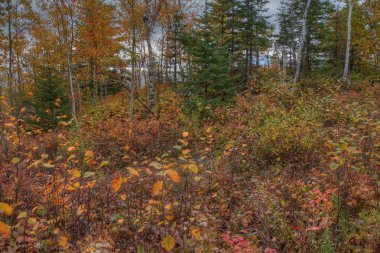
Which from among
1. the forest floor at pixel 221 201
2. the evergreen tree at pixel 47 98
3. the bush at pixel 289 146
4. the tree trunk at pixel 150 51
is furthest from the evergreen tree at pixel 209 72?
the evergreen tree at pixel 47 98

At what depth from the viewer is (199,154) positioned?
26.3 feet

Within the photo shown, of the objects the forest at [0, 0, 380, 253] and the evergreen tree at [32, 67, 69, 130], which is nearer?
the forest at [0, 0, 380, 253]

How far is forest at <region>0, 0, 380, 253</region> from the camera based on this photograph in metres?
3.13

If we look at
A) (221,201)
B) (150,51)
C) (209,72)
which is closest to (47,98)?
(150,51)

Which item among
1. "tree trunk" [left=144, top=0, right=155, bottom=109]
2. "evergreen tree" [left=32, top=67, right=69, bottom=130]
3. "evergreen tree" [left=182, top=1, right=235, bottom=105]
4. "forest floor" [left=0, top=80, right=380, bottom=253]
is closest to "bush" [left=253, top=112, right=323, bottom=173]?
"forest floor" [left=0, top=80, right=380, bottom=253]

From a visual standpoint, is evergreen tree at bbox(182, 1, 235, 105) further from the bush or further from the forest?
the bush

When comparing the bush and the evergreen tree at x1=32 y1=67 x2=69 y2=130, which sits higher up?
the evergreen tree at x1=32 y1=67 x2=69 y2=130

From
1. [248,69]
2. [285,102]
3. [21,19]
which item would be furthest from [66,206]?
[248,69]

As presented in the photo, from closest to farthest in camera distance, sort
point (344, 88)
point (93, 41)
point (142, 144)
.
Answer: point (142, 144)
point (344, 88)
point (93, 41)

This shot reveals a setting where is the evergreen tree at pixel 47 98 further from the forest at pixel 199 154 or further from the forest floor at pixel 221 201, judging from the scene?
the forest floor at pixel 221 201

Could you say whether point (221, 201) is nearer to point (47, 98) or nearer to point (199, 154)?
point (199, 154)

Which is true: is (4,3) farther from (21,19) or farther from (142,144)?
(142,144)

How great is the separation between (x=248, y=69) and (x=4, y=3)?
16.5 meters

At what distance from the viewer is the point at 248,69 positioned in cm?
2050
